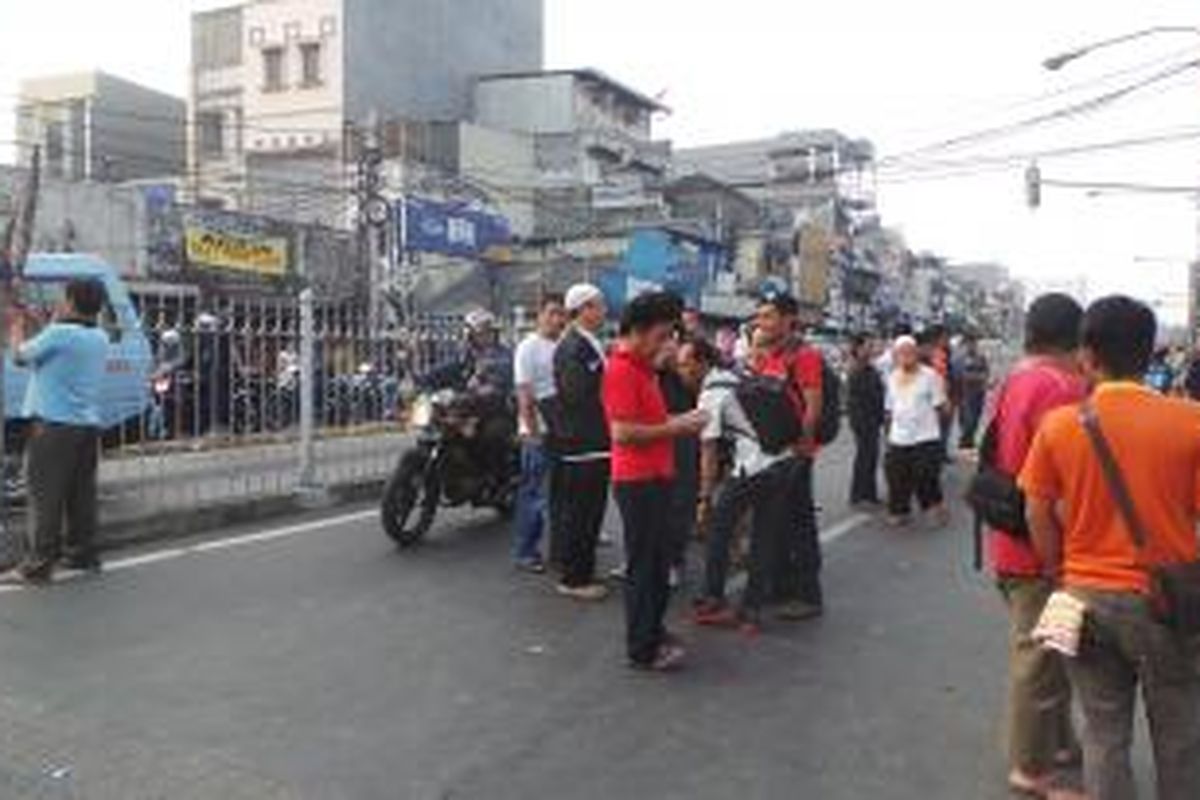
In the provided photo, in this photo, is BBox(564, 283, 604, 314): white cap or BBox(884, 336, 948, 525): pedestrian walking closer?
BBox(564, 283, 604, 314): white cap

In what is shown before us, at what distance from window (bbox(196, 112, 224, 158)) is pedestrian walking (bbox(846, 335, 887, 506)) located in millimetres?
51353

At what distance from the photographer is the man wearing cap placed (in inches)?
389

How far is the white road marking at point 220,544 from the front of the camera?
10734mm

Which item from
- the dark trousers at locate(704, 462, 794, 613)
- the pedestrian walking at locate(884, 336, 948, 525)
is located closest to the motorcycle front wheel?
the dark trousers at locate(704, 462, 794, 613)

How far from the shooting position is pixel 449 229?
3906 centimetres

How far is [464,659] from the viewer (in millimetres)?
8414

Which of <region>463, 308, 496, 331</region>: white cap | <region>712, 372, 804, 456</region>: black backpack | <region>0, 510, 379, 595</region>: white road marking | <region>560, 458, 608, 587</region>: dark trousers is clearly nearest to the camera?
<region>712, 372, 804, 456</region>: black backpack

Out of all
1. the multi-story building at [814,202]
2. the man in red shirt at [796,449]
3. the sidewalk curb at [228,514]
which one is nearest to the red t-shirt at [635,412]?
the man in red shirt at [796,449]

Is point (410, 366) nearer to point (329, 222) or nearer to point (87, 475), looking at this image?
point (87, 475)

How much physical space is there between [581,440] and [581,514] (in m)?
0.43

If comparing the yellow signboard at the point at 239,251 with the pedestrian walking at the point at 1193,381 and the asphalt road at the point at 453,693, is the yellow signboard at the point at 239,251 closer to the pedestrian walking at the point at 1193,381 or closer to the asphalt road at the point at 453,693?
the pedestrian walking at the point at 1193,381

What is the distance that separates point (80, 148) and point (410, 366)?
5062 centimetres

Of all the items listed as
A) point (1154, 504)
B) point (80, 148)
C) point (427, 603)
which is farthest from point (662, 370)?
point (80, 148)

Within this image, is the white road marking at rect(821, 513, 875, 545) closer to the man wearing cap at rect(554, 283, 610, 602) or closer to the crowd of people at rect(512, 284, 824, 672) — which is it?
the crowd of people at rect(512, 284, 824, 672)
